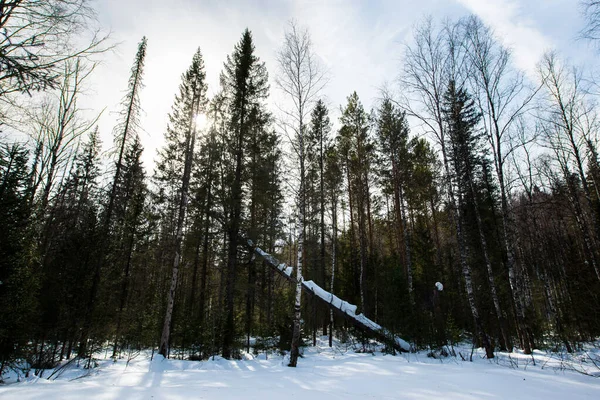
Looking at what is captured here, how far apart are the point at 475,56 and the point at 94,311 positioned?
17659 millimetres

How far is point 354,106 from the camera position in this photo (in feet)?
56.5

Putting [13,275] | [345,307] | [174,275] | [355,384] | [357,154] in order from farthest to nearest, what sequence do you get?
[357,154]
[345,307]
[174,275]
[13,275]
[355,384]

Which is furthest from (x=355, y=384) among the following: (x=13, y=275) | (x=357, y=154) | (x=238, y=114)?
(x=357, y=154)

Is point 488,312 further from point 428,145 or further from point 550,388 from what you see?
point 428,145

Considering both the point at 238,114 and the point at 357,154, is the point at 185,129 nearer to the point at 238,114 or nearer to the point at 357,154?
the point at 238,114

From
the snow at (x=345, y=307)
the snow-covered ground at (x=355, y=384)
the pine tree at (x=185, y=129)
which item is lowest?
the snow-covered ground at (x=355, y=384)

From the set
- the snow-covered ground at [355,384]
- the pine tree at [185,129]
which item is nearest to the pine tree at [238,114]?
the pine tree at [185,129]

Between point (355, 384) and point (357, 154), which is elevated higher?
point (357, 154)

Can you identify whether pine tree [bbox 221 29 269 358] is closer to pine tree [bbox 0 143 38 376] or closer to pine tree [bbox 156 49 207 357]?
pine tree [bbox 156 49 207 357]

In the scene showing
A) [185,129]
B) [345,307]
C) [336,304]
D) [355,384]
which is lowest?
[355,384]

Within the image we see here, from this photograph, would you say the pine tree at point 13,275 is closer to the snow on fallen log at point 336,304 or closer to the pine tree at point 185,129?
the pine tree at point 185,129

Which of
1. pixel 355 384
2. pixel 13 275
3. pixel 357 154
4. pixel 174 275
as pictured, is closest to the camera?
pixel 355 384

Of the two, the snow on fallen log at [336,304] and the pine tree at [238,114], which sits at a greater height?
the pine tree at [238,114]

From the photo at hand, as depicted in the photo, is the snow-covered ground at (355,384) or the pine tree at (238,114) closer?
the snow-covered ground at (355,384)
